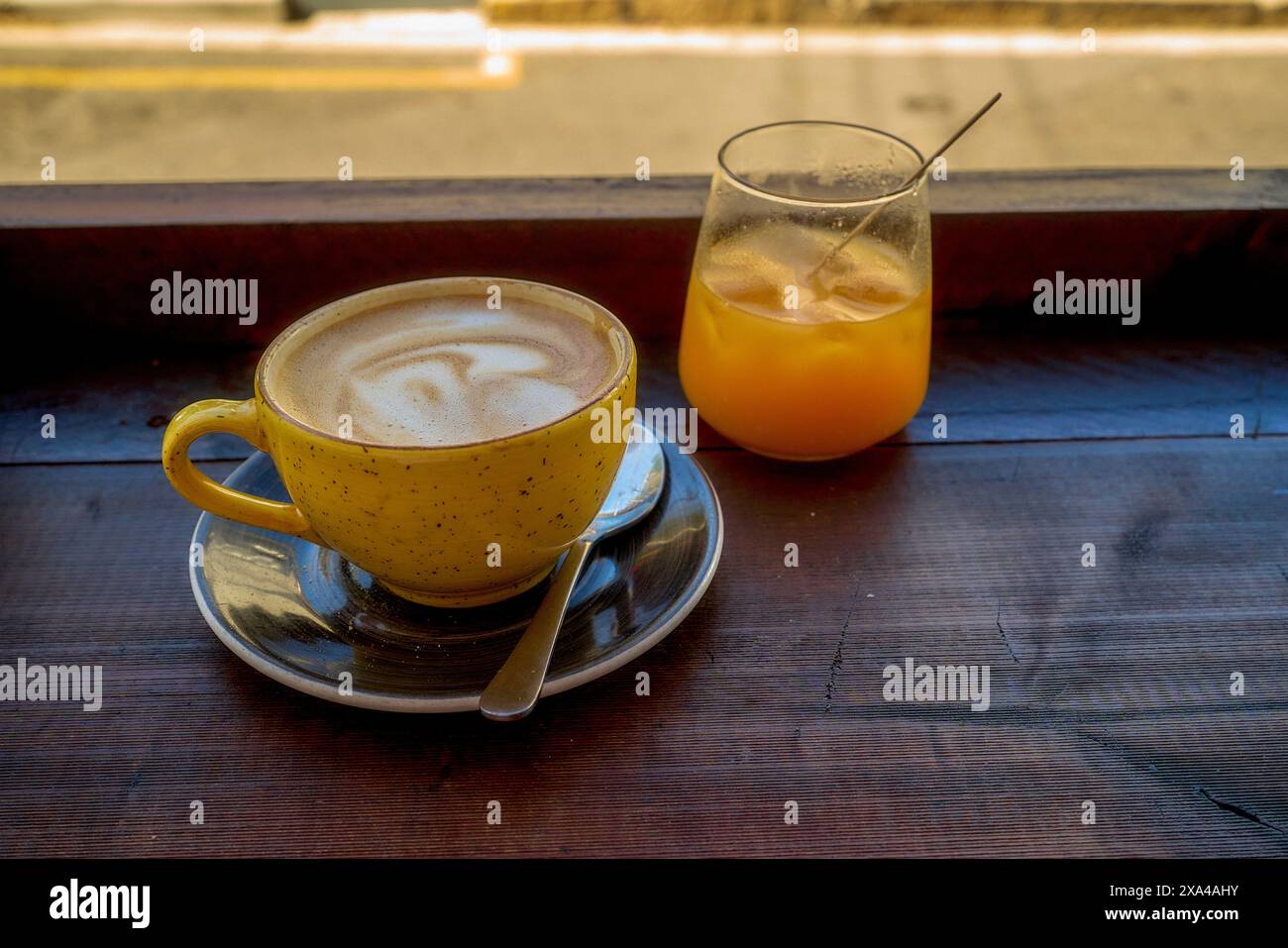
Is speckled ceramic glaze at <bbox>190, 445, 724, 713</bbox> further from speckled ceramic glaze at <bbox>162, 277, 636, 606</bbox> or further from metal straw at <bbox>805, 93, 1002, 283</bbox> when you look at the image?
metal straw at <bbox>805, 93, 1002, 283</bbox>

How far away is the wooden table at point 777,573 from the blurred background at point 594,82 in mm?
2203

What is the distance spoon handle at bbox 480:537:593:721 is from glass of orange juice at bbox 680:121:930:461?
0.25 m

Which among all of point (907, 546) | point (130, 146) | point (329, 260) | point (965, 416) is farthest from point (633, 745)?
point (130, 146)

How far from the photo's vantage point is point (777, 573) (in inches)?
31.8

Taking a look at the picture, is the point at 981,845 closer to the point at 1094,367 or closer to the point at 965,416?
the point at 965,416

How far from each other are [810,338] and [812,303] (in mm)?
34

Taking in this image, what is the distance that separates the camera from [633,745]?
656 mm

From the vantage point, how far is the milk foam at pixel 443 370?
2.36 feet

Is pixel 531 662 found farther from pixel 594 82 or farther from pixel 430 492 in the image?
pixel 594 82

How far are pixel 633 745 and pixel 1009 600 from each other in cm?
31
